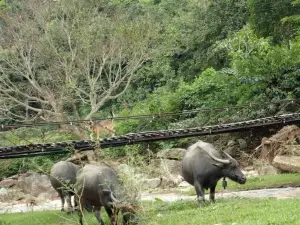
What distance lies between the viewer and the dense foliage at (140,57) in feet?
69.7

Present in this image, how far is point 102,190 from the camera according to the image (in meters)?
10.9

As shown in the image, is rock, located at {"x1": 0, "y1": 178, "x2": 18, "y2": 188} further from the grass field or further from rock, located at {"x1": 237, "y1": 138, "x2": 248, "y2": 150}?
rock, located at {"x1": 237, "y1": 138, "x2": 248, "y2": 150}

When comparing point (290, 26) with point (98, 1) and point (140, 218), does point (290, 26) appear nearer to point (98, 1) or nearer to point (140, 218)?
point (98, 1)

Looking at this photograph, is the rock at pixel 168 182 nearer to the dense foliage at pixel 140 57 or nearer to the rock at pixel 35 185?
the dense foliage at pixel 140 57

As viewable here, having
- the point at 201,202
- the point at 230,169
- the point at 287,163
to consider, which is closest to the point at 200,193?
the point at 201,202

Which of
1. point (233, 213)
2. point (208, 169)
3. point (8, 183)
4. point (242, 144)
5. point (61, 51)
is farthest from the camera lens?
point (61, 51)

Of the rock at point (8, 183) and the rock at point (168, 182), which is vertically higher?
the rock at point (168, 182)

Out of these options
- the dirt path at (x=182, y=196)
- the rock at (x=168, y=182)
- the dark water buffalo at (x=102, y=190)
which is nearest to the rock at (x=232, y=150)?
the rock at (x=168, y=182)

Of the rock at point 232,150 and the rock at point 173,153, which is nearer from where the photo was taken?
the rock at point 173,153

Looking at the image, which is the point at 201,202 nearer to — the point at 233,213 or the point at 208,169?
the point at 208,169

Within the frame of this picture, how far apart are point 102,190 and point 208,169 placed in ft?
9.17

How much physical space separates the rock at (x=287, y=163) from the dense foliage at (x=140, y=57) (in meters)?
3.85

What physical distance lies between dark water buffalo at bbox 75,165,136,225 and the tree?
39.7 ft

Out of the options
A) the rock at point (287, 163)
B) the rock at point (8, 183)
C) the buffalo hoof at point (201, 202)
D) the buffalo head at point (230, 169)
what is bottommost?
the rock at point (8, 183)
